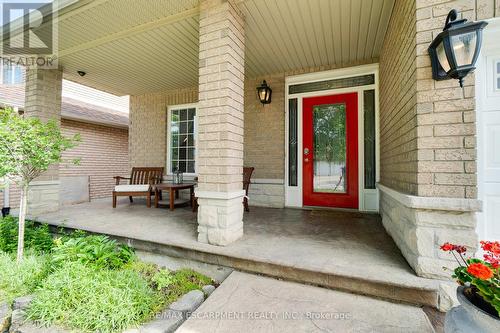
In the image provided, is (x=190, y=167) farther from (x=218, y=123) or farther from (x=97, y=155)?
(x=97, y=155)

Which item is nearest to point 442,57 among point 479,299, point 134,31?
point 479,299

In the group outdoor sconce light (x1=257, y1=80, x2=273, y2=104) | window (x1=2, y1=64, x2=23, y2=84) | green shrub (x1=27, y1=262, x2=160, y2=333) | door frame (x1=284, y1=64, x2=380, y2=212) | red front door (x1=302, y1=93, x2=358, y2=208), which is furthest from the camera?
window (x1=2, y1=64, x2=23, y2=84)

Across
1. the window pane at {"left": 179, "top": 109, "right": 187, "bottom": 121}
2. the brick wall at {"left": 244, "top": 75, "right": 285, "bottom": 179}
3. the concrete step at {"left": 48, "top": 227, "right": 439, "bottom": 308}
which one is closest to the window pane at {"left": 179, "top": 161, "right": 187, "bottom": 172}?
the window pane at {"left": 179, "top": 109, "right": 187, "bottom": 121}

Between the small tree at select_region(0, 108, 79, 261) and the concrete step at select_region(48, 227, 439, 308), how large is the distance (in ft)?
6.36

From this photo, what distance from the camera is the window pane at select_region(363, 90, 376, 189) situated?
12.6ft

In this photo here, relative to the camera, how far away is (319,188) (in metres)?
4.22

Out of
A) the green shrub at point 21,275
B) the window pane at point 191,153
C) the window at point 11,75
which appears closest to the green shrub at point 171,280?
the green shrub at point 21,275

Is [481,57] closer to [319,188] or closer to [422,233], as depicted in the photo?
[422,233]

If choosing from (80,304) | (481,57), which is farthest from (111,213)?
(481,57)

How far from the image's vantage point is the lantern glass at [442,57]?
1579 mm

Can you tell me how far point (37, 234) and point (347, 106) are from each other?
489cm

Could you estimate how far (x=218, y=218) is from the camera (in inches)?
94.9

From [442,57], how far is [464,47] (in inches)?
4.5

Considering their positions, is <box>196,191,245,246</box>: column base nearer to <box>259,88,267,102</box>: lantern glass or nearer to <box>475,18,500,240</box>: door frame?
<box>475,18,500,240</box>: door frame
